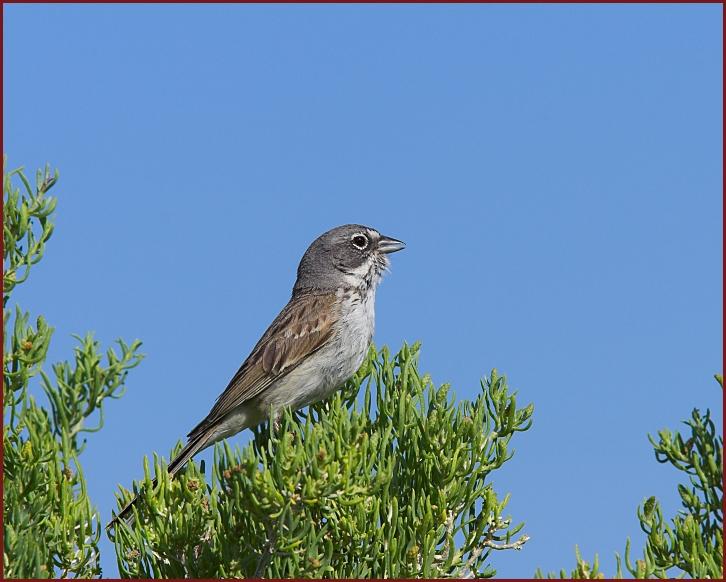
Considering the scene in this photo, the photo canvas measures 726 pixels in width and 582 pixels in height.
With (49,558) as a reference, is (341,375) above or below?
above

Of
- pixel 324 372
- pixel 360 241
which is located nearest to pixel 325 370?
pixel 324 372

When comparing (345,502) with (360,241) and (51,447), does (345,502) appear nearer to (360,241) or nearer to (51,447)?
(51,447)

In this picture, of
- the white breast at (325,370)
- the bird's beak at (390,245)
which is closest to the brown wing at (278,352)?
the white breast at (325,370)

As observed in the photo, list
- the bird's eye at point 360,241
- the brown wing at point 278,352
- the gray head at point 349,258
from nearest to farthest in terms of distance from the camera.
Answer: the brown wing at point 278,352, the gray head at point 349,258, the bird's eye at point 360,241

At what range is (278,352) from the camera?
34.0 ft

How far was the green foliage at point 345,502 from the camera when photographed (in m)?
5.82

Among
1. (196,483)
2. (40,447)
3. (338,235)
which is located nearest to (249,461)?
(196,483)

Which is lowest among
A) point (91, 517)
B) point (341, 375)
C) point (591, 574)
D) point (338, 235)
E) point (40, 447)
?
point (591, 574)

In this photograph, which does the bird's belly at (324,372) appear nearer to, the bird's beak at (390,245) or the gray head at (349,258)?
the gray head at (349,258)

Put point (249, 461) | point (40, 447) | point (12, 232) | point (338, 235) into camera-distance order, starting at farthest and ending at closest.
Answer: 1. point (338, 235)
2. point (12, 232)
3. point (40, 447)
4. point (249, 461)

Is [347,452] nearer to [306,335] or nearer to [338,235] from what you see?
[306,335]

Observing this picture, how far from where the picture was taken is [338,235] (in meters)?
11.5

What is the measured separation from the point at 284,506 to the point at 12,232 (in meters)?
2.95

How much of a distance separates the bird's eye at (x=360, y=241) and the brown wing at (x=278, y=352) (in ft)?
2.80
